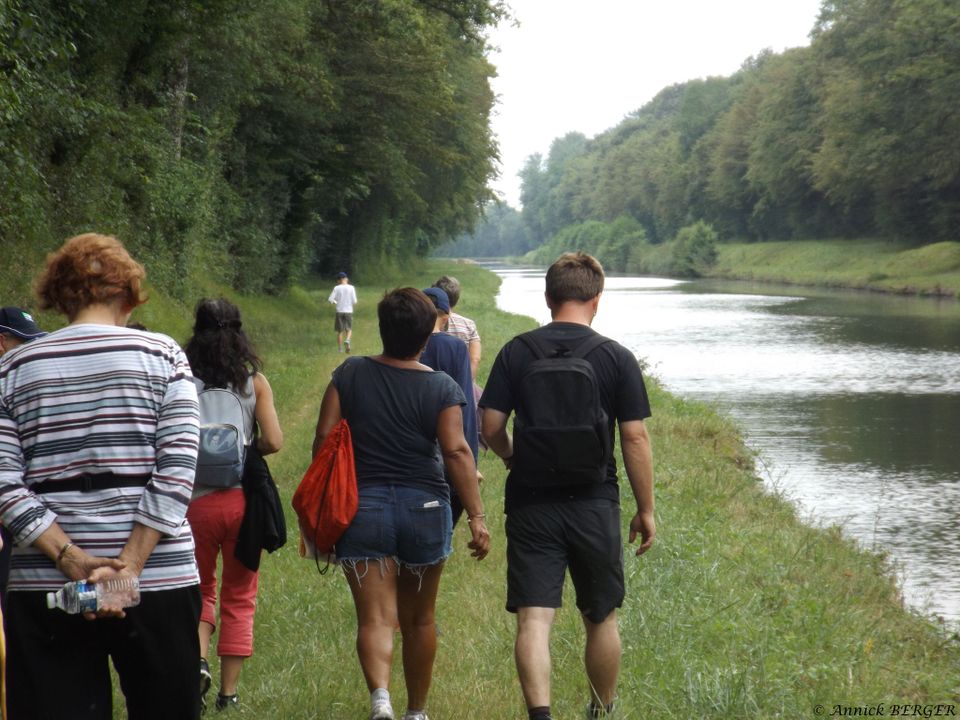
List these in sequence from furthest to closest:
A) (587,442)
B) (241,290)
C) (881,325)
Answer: (881,325) → (241,290) → (587,442)

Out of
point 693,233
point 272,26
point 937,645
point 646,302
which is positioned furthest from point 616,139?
point 937,645

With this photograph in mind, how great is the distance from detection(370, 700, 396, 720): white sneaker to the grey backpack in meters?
1.07

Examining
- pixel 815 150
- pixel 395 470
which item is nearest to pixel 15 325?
pixel 395 470

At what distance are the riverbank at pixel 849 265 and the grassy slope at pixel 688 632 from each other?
4338 cm

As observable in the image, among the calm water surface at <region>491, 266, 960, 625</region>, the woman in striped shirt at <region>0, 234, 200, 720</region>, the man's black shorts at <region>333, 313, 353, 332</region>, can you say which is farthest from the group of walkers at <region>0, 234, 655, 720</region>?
the man's black shorts at <region>333, 313, 353, 332</region>

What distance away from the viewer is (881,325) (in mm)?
35344

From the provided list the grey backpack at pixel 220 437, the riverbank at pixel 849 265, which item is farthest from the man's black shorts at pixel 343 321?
the riverbank at pixel 849 265

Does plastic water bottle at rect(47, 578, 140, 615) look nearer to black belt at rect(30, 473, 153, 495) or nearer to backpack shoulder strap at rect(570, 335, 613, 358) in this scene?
black belt at rect(30, 473, 153, 495)

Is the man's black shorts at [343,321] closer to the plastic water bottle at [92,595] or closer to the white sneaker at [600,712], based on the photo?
the white sneaker at [600,712]

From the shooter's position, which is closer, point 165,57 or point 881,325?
point 165,57

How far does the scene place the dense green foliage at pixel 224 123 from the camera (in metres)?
13.5

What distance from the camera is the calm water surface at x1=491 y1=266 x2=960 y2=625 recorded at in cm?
1102

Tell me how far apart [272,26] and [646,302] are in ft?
104

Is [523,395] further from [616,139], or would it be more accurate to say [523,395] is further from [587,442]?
[616,139]
